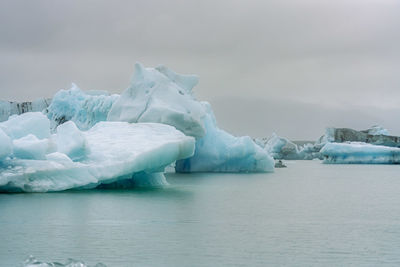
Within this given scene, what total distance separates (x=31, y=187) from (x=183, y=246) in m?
6.45

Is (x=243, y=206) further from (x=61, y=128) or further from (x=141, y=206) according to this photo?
(x=61, y=128)

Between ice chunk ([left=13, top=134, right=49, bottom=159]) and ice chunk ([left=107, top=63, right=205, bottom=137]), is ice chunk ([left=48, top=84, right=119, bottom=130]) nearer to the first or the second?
ice chunk ([left=107, top=63, right=205, bottom=137])

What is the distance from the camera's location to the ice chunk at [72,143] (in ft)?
44.7

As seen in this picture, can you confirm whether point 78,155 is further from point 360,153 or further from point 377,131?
point 377,131

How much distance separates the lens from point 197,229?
8844mm

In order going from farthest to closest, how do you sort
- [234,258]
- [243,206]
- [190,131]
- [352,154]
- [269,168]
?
[352,154], [269,168], [190,131], [243,206], [234,258]

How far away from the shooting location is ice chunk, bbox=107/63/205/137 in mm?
20562

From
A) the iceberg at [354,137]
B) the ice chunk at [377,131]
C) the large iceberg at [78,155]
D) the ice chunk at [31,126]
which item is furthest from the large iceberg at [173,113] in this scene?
the ice chunk at [377,131]

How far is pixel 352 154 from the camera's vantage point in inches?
1619

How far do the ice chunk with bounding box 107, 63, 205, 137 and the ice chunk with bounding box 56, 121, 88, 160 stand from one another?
6485 millimetres

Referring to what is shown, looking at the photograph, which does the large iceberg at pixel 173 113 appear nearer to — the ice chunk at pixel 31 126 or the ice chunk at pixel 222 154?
the ice chunk at pixel 222 154

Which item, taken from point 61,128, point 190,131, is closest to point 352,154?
point 190,131

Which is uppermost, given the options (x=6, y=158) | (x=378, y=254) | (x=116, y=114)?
(x=116, y=114)

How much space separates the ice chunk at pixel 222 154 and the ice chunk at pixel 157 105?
8.29 feet
